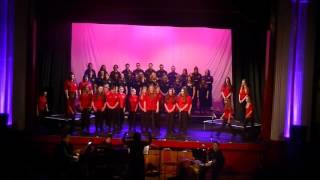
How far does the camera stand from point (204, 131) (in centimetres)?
1695

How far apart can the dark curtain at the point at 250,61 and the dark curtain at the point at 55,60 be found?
5.97 metres

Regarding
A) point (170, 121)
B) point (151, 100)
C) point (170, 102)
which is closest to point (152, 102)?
point (151, 100)

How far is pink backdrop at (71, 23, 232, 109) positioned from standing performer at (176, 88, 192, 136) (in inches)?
76.3

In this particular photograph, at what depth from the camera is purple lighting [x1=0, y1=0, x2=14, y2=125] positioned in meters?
15.5

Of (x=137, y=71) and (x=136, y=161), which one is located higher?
(x=137, y=71)

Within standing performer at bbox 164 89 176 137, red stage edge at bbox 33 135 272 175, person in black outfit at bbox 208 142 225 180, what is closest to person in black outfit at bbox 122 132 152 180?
person in black outfit at bbox 208 142 225 180

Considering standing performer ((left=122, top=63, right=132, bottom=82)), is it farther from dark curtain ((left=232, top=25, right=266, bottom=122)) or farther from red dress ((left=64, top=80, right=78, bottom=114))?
dark curtain ((left=232, top=25, right=266, bottom=122))

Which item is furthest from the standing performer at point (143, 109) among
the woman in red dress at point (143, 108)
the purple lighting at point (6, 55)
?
the purple lighting at point (6, 55)

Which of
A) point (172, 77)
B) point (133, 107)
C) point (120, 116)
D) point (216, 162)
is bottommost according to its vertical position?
point (216, 162)

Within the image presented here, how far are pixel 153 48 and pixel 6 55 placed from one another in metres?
5.19

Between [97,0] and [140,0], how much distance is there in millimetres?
1367

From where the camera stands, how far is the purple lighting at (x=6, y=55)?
15.5 metres

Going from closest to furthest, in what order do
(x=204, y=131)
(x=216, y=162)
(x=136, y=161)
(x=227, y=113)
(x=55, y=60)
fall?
(x=136, y=161), (x=216, y=162), (x=227, y=113), (x=204, y=131), (x=55, y=60)

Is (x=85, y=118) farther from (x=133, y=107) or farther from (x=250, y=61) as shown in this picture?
(x=250, y=61)
